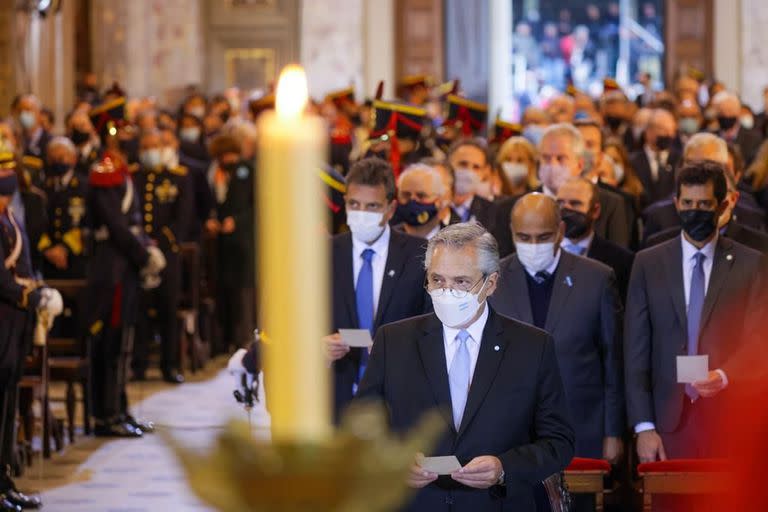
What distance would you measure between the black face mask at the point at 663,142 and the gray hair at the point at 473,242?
1038cm

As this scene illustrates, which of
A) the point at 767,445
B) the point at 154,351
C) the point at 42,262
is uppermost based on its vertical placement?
the point at 767,445

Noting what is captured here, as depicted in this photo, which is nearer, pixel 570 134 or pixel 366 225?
pixel 366 225

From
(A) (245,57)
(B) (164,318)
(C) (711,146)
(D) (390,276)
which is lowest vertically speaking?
(B) (164,318)

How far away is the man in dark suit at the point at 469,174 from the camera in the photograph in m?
11.2

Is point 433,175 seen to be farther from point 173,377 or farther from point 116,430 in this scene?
point 173,377

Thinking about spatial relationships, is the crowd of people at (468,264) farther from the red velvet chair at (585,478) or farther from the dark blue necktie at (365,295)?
the red velvet chair at (585,478)

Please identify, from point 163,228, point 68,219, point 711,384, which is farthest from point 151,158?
point 711,384

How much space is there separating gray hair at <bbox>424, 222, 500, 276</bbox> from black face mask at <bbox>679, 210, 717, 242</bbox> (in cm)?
289

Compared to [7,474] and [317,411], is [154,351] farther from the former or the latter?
[317,411]

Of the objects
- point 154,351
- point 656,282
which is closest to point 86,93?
point 154,351

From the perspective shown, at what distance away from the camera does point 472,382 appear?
5500mm

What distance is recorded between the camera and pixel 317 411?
4.92ft

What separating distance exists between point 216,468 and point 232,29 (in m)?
29.5

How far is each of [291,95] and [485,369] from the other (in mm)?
3962
